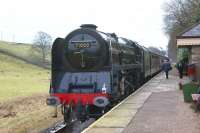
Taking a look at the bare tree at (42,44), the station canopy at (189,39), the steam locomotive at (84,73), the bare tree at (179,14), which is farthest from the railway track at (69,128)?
the bare tree at (42,44)

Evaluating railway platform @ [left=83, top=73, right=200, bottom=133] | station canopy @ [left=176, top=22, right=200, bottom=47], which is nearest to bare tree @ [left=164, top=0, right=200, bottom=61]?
station canopy @ [left=176, top=22, right=200, bottom=47]

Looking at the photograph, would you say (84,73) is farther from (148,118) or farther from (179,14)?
(179,14)

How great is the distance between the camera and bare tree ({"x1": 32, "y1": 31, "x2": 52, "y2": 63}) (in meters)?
132

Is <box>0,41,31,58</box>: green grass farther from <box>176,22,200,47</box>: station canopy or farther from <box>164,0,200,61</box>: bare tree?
<box>176,22,200,47</box>: station canopy

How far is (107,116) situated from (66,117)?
2091 millimetres

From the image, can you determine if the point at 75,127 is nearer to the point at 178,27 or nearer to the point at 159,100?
the point at 159,100

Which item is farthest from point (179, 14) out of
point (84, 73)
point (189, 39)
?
point (84, 73)

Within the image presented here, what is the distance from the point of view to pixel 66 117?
17.7 metres

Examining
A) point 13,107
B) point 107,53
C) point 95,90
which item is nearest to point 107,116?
point 95,90

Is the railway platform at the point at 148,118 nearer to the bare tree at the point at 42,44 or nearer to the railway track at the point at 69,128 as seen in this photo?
the railway track at the point at 69,128

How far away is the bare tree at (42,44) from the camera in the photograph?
132 m

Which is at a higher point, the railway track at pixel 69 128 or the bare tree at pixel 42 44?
the bare tree at pixel 42 44

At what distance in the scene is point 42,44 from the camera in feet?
441

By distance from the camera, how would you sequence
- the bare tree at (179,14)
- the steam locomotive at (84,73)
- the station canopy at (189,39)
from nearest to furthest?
the steam locomotive at (84,73)
the station canopy at (189,39)
the bare tree at (179,14)
